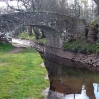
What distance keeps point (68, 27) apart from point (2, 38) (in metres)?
7.99

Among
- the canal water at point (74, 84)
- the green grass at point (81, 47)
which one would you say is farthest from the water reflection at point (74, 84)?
the green grass at point (81, 47)

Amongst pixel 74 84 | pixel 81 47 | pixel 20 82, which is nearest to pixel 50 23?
pixel 81 47

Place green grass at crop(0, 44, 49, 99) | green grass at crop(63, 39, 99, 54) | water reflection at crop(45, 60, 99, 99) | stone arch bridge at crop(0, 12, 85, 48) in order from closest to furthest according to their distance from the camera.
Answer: green grass at crop(0, 44, 49, 99)
water reflection at crop(45, 60, 99, 99)
green grass at crop(63, 39, 99, 54)
stone arch bridge at crop(0, 12, 85, 48)

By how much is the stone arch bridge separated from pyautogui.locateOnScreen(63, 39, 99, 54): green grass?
4.61 feet

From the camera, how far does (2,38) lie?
91.5 ft

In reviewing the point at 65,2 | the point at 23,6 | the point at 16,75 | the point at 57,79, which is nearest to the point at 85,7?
the point at 65,2

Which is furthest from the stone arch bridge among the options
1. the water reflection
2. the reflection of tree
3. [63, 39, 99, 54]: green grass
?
the reflection of tree

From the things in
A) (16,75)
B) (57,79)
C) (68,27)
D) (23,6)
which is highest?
(23,6)

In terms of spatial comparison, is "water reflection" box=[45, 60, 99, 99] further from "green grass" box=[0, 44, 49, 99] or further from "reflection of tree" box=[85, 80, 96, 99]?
"green grass" box=[0, 44, 49, 99]

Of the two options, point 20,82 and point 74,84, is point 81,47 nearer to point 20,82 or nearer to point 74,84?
point 74,84

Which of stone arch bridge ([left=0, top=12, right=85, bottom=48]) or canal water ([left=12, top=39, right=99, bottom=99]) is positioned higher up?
stone arch bridge ([left=0, top=12, right=85, bottom=48])

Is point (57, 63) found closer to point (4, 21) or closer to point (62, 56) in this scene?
point (62, 56)

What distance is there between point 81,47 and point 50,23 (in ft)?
15.2

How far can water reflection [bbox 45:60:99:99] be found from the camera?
1473cm
